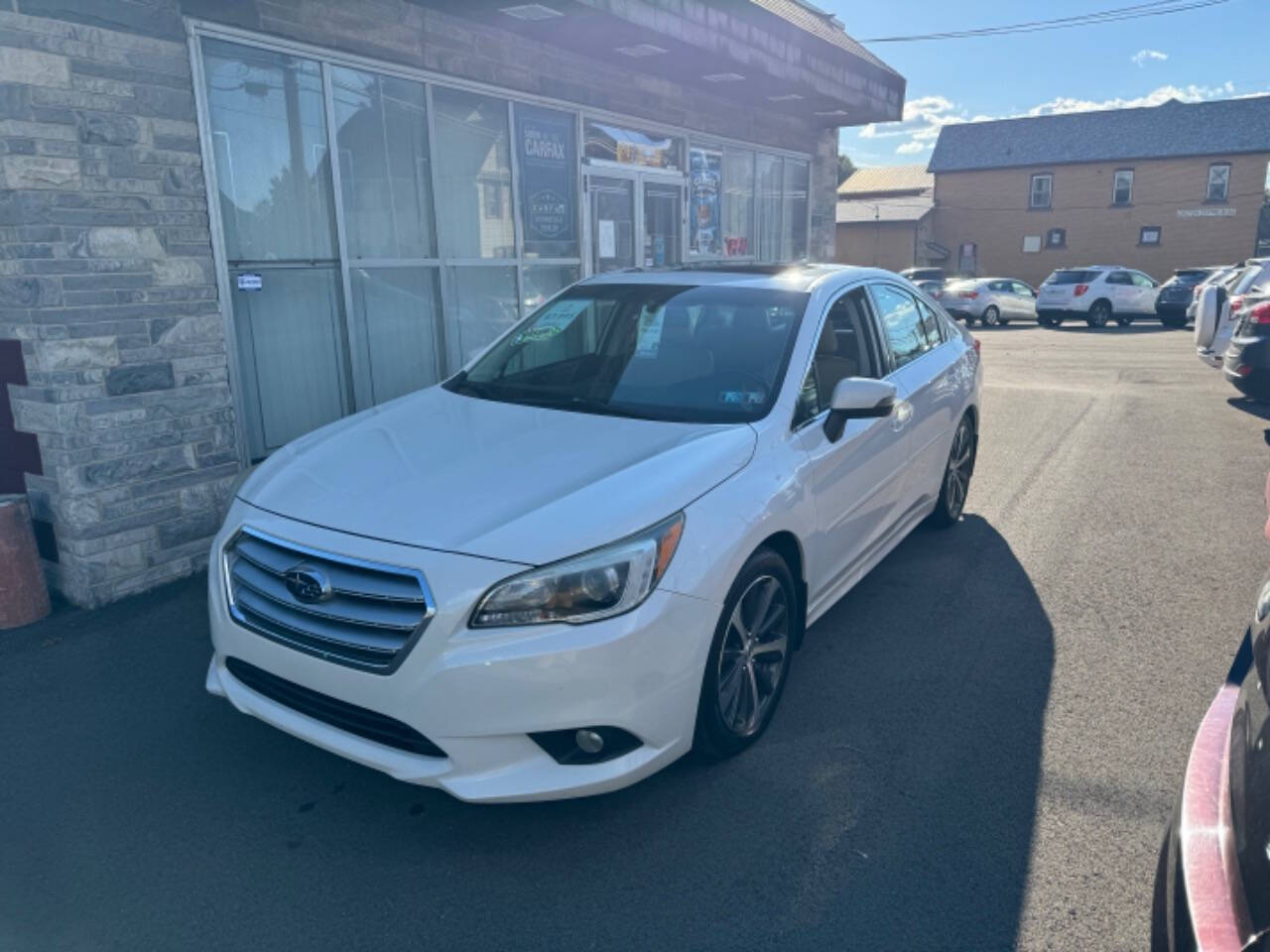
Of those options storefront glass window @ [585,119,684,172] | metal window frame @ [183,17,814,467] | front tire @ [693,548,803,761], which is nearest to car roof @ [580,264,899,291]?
front tire @ [693,548,803,761]

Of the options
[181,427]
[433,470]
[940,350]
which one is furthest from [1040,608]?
[181,427]

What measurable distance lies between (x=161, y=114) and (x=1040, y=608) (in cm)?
523

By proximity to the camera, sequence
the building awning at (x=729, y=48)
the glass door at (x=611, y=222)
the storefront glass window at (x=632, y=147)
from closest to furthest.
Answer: the building awning at (x=729, y=48), the storefront glass window at (x=632, y=147), the glass door at (x=611, y=222)

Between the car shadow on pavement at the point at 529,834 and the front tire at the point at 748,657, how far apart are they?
0.49ft

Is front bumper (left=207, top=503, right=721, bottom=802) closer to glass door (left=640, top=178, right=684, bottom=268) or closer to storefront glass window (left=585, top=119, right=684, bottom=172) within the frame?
storefront glass window (left=585, top=119, right=684, bottom=172)

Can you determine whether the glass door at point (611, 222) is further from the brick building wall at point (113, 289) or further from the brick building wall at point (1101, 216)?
the brick building wall at point (1101, 216)

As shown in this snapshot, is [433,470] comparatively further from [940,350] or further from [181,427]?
[940,350]

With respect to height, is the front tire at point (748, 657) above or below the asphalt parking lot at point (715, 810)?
above

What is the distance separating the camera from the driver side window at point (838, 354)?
3678mm

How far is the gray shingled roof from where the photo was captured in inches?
1453

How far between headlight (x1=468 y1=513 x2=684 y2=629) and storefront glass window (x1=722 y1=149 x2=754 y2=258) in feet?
28.6

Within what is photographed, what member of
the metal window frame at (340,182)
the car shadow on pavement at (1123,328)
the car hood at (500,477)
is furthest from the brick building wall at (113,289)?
the car shadow on pavement at (1123,328)

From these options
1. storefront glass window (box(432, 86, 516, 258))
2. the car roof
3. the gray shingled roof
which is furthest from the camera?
the gray shingled roof

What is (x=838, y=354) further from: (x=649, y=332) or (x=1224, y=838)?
(x=1224, y=838)
